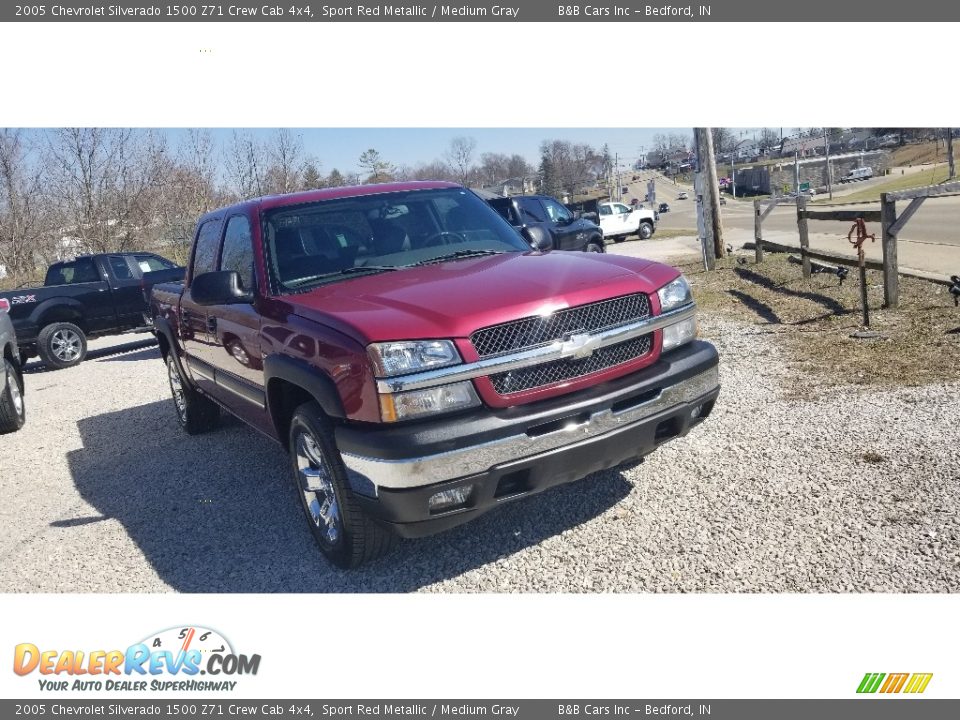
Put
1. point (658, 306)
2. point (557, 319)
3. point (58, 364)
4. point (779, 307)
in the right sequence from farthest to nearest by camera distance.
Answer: point (58, 364)
point (779, 307)
point (658, 306)
point (557, 319)

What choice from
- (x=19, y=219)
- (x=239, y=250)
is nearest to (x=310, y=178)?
(x=19, y=219)

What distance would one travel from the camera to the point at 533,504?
13.5 ft

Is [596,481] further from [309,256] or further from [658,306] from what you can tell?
[309,256]

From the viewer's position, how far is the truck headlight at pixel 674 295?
3.66m

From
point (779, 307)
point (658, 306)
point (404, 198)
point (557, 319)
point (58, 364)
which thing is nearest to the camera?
point (557, 319)

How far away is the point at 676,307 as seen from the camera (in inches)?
146

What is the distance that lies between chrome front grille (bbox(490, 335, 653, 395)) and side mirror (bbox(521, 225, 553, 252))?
138 centimetres

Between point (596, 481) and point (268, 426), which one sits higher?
point (268, 426)

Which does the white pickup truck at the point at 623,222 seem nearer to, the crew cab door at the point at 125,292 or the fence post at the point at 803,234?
the fence post at the point at 803,234

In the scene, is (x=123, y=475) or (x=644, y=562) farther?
(x=123, y=475)

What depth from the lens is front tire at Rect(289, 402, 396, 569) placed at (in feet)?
10.9

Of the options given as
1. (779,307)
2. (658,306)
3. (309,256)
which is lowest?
(779,307)

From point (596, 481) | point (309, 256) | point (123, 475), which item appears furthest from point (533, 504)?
point (123, 475)

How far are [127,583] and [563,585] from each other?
2324 mm
